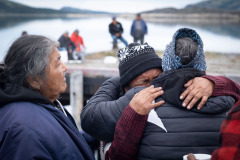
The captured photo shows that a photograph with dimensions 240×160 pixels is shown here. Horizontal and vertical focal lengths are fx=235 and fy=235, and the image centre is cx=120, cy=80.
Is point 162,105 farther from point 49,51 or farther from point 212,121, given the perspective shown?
point 49,51

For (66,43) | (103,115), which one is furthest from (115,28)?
(103,115)

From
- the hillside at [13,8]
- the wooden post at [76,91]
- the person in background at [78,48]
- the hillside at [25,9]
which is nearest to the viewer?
the wooden post at [76,91]

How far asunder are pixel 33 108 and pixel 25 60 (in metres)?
0.27

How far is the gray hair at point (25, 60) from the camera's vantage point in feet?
4.18

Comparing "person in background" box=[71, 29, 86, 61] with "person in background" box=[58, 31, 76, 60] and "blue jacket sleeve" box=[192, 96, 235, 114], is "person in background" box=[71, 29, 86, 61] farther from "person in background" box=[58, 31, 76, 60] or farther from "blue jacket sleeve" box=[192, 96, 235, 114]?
"blue jacket sleeve" box=[192, 96, 235, 114]

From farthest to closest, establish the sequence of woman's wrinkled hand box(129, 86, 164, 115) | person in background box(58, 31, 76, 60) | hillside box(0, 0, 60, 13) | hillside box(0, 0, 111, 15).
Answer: hillside box(0, 0, 60, 13)
hillside box(0, 0, 111, 15)
person in background box(58, 31, 76, 60)
woman's wrinkled hand box(129, 86, 164, 115)

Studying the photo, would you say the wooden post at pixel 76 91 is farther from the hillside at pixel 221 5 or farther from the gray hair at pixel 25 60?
the hillside at pixel 221 5

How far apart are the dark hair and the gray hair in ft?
2.49

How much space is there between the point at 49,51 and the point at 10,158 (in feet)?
2.01

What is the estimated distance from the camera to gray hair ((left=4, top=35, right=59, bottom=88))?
127cm

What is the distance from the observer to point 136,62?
5.23ft

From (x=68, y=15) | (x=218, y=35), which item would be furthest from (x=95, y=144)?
(x=68, y=15)

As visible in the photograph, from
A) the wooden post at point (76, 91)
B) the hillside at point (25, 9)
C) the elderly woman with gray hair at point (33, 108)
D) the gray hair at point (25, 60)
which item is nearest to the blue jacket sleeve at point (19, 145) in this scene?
the elderly woman with gray hair at point (33, 108)

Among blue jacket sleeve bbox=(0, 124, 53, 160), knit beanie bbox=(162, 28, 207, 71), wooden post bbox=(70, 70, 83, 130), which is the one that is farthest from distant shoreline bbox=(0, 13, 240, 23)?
blue jacket sleeve bbox=(0, 124, 53, 160)
